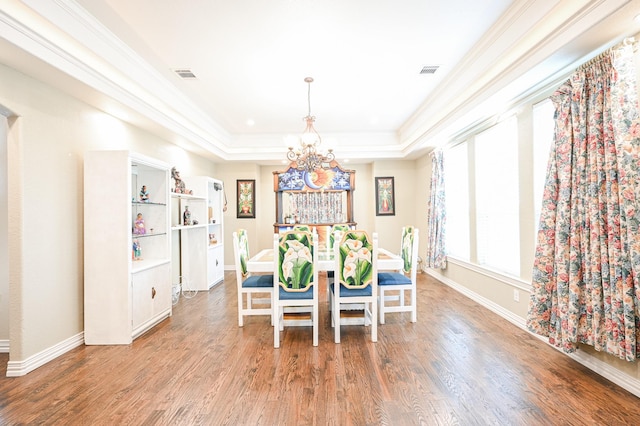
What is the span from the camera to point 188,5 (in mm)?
2461

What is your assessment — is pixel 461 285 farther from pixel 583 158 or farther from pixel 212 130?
pixel 212 130

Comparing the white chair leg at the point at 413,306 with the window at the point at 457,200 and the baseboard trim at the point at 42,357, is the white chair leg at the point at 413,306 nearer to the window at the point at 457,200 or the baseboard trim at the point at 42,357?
the window at the point at 457,200

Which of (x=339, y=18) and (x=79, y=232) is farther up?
(x=339, y=18)

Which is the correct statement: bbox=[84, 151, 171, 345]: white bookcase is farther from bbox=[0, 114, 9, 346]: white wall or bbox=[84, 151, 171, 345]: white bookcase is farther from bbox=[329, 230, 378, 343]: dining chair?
bbox=[329, 230, 378, 343]: dining chair

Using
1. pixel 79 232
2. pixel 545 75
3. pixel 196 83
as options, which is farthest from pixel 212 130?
pixel 545 75

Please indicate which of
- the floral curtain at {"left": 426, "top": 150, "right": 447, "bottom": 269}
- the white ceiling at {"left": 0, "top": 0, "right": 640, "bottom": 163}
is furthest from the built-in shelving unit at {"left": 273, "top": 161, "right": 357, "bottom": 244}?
the white ceiling at {"left": 0, "top": 0, "right": 640, "bottom": 163}

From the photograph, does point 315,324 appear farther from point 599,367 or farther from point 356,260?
point 599,367

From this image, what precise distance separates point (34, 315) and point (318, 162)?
3192mm

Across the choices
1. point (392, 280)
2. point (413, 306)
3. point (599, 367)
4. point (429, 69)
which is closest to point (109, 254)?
point (392, 280)

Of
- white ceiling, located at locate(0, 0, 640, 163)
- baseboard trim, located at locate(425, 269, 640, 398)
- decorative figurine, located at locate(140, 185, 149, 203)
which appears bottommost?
baseboard trim, located at locate(425, 269, 640, 398)

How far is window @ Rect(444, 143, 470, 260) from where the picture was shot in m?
4.91

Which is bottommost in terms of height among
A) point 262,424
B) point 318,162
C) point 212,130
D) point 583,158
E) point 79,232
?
point 262,424

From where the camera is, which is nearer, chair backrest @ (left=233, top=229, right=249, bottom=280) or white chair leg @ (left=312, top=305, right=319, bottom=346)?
white chair leg @ (left=312, top=305, right=319, bottom=346)

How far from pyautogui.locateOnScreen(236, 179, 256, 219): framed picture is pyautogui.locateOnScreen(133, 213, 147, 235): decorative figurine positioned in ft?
10.8
